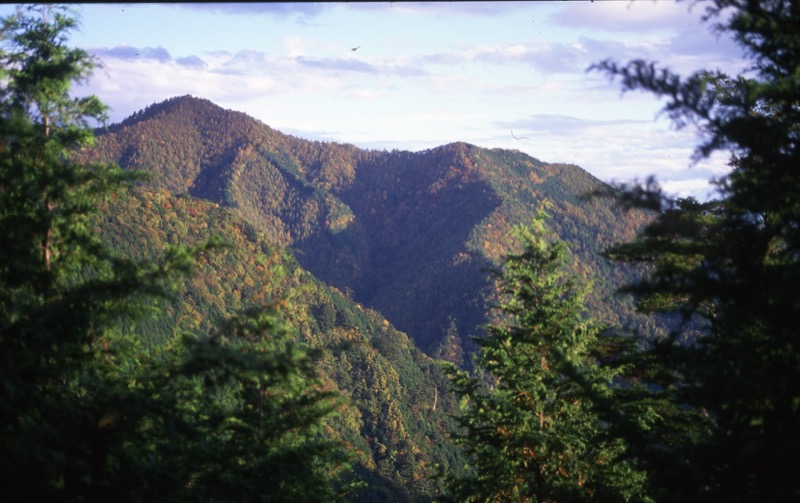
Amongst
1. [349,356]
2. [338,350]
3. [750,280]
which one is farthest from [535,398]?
[349,356]

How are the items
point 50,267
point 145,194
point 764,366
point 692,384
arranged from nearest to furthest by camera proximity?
1. point 764,366
2. point 692,384
3. point 50,267
4. point 145,194

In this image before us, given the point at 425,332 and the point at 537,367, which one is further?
the point at 425,332

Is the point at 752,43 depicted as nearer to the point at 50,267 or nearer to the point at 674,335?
the point at 674,335

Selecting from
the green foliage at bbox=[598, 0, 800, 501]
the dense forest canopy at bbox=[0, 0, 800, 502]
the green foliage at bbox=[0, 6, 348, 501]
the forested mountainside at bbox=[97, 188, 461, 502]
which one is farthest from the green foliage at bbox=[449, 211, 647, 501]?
the forested mountainside at bbox=[97, 188, 461, 502]

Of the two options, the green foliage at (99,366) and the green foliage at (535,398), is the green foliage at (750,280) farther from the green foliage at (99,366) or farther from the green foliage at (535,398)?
the green foliage at (535,398)

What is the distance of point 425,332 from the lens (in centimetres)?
19425

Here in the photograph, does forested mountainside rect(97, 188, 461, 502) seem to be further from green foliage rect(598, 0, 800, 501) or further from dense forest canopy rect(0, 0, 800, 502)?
green foliage rect(598, 0, 800, 501)

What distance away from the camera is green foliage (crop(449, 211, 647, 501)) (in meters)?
13.7

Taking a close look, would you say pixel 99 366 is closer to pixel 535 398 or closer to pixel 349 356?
pixel 535 398

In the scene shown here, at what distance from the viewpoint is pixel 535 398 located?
1414cm

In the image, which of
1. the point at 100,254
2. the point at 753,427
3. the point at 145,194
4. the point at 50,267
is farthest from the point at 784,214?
the point at 145,194

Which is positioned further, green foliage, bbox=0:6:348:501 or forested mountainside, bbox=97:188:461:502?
forested mountainside, bbox=97:188:461:502

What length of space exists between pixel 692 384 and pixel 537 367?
519cm

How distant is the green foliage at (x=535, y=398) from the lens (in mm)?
13688
